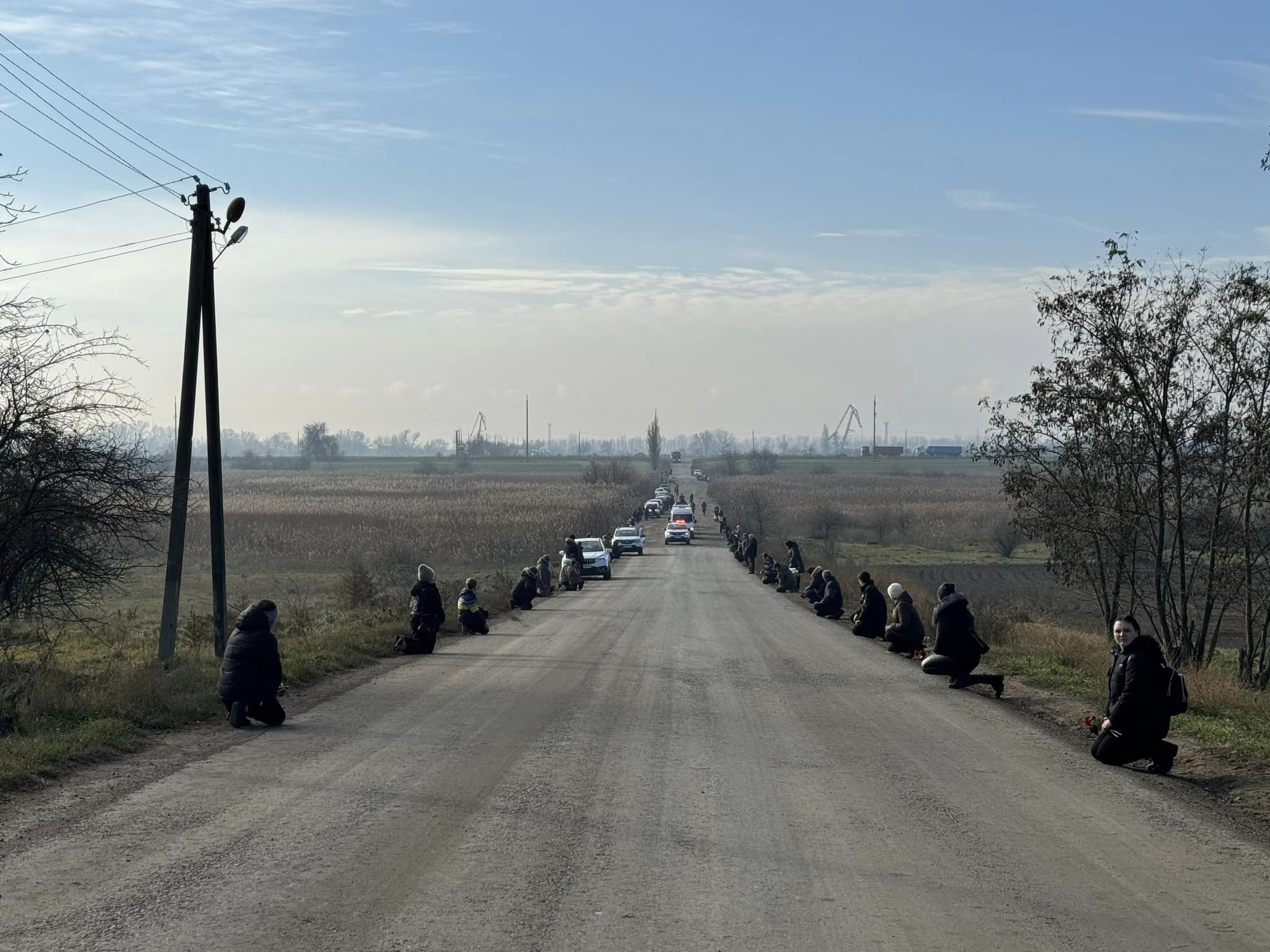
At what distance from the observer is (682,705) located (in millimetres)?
14773

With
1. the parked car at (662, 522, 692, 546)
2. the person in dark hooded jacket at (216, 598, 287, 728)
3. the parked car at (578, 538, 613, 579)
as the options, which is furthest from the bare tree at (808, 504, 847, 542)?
the person in dark hooded jacket at (216, 598, 287, 728)

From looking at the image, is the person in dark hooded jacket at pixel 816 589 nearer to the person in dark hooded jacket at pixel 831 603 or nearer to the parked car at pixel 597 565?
the person in dark hooded jacket at pixel 831 603

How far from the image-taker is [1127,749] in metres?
11.2

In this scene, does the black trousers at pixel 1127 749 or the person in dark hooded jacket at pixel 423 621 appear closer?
the black trousers at pixel 1127 749

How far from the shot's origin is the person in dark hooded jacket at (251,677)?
42.2ft

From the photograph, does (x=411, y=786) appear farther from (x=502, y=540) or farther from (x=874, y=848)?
(x=502, y=540)

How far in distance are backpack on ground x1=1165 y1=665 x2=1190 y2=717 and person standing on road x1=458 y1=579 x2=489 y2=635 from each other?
16019 mm

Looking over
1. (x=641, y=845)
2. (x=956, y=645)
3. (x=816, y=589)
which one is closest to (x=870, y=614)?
(x=956, y=645)

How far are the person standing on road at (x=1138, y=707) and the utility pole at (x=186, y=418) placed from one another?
44.0 feet

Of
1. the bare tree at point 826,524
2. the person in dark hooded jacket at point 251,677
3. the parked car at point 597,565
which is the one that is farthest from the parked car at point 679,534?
the person in dark hooded jacket at point 251,677

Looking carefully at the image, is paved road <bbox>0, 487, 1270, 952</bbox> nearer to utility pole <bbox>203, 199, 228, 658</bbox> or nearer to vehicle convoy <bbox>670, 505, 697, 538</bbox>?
utility pole <bbox>203, 199, 228, 658</bbox>

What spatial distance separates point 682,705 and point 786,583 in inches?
1080

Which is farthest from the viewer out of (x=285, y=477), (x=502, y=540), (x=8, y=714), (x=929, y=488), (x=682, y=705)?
(x=285, y=477)

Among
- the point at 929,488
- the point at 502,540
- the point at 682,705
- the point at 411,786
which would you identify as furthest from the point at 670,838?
the point at 929,488
